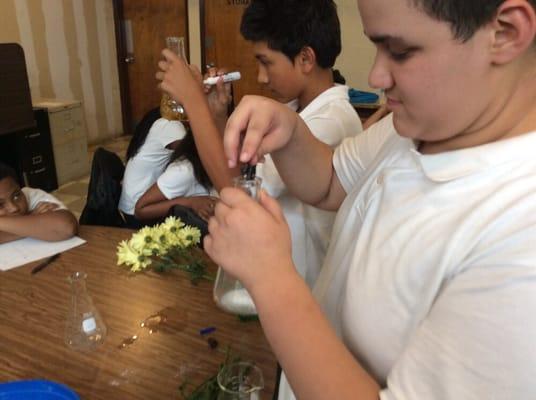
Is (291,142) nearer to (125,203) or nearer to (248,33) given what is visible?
(248,33)

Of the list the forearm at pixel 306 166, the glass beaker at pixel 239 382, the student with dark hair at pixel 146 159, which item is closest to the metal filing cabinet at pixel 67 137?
the student with dark hair at pixel 146 159

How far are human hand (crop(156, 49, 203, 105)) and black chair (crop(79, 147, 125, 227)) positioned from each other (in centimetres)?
88

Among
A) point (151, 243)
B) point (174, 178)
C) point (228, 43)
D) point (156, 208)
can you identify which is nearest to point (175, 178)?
point (174, 178)

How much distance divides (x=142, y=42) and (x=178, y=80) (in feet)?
14.4

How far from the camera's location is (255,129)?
29.9 inches

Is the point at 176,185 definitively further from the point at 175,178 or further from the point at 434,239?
the point at 434,239

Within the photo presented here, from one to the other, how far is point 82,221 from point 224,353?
118cm

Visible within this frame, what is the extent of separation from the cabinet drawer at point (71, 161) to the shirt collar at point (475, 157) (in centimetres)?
393

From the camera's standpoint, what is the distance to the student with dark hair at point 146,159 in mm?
2133

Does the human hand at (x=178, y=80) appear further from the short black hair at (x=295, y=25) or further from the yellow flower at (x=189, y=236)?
the yellow flower at (x=189, y=236)

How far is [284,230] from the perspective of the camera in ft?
1.89

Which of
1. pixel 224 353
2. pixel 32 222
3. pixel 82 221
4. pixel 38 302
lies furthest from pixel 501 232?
pixel 82 221

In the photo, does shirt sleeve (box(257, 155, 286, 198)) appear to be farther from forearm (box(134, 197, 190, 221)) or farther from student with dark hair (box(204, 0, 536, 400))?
forearm (box(134, 197, 190, 221))

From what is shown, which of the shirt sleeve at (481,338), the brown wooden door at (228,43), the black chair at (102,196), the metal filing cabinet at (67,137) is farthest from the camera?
the brown wooden door at (228,43)
